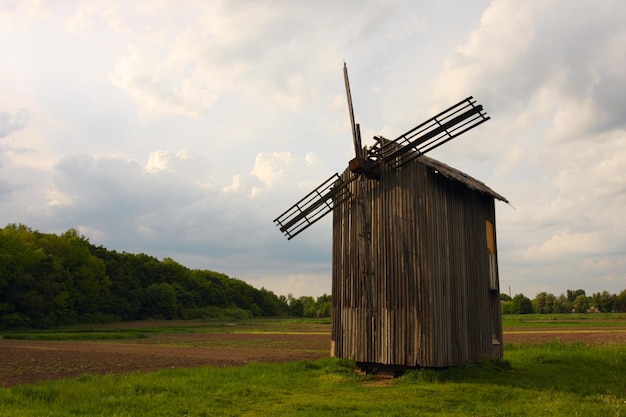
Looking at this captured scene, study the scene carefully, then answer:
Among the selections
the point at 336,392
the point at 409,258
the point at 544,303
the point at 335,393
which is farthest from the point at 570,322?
the point at 335,393

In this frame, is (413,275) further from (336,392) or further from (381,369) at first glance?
(336,392)

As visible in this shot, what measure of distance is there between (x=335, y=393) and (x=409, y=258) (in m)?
5.99

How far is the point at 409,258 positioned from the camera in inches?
770

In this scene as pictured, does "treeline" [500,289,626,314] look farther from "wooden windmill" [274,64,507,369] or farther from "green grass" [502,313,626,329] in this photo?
"wooden windmill" [274,64,507,369]

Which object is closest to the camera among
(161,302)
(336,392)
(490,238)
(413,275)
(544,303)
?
(336,392)

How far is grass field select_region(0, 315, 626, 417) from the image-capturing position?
523 inches

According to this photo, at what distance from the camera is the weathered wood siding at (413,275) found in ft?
62.5

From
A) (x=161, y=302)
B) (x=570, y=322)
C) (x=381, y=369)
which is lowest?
(x=570, y=322)

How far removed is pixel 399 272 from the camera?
1972cm

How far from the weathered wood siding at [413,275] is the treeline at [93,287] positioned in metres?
59.1

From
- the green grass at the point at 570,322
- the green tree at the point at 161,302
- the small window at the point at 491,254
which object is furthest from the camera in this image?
the green tree at the point at 161,302

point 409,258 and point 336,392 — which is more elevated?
point 409,258

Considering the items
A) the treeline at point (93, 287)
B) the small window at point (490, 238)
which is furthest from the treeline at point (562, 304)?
the small window at point (490, 238)

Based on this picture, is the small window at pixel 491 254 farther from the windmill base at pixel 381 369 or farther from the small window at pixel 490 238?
the windmill base at pixel 381 369
